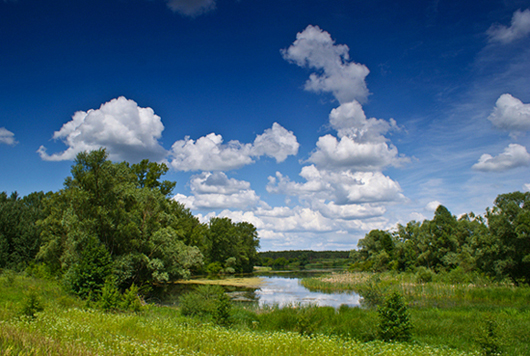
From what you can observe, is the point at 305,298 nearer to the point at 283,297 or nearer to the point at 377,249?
the point at 283,297

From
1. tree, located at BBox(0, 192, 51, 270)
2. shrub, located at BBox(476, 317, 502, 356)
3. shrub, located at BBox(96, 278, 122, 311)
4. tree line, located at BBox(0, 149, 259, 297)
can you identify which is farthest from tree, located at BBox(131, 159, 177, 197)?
shrub, located at BBox(476, 317, 502, 356)

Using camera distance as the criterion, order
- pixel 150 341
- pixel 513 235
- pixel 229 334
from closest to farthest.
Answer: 1. pixel 150 341
2. pixel 229 334
3. pixel 513 235

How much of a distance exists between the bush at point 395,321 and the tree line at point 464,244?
2239 centimetres

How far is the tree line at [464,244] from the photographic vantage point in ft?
90.2

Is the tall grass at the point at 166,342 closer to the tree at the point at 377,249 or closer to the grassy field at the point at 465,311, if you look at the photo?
the grassy field at the point at 465,311

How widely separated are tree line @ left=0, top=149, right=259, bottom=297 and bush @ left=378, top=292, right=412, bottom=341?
1571cm

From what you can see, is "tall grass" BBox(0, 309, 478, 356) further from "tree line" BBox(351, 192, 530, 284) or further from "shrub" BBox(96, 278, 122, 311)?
"tree line" BBox(351, 192, 530, 284)

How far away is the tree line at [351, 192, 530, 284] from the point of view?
90.2ft

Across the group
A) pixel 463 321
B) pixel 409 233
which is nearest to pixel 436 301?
pixel 463 321

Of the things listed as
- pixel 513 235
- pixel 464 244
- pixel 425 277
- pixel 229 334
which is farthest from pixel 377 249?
pixel 229 334

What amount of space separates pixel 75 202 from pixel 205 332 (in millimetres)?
21287

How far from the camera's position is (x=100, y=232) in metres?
26.2

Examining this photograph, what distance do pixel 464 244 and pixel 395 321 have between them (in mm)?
43016

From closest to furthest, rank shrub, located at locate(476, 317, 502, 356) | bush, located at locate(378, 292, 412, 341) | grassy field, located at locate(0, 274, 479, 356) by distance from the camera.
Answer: grassy field, located at locate(0, 274, 479, 356), shrub, located at locate(476, 317, 502, 356), bush, located at locate(378, 292, 412, 341)
